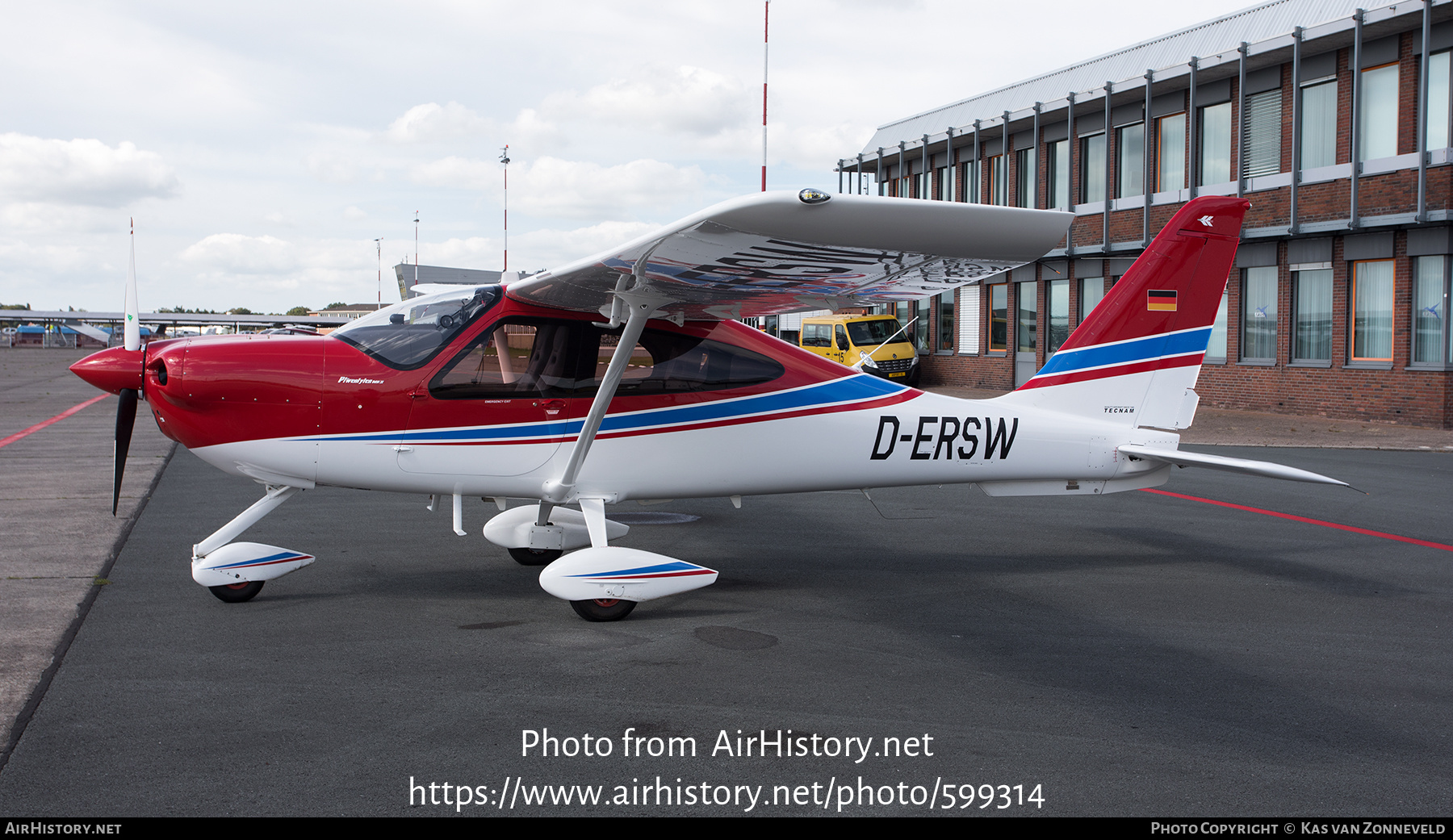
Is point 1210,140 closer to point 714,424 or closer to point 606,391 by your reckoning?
point 714,424

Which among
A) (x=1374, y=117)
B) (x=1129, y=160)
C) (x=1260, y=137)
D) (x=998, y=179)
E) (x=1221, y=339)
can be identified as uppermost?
(x=998, y=179)

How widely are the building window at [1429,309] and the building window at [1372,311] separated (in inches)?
20.0

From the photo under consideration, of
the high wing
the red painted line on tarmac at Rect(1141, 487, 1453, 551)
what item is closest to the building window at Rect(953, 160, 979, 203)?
the red painted line on tarmac at Rect(1141, 487, 1453, 551)

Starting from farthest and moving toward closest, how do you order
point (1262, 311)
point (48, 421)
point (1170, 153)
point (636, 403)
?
point (1170, 153)
point (1262, 311)
point (48, 421)
point (636, 403)

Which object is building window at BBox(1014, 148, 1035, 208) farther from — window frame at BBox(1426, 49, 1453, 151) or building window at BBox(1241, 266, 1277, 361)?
window frame at BBox(1426, 49, 1453, 151)

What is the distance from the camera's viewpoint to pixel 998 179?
97.2 ft

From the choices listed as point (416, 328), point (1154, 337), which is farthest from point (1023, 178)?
point (416, 328)

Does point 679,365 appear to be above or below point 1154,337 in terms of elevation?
below

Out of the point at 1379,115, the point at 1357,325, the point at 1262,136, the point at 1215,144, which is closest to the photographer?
the point at 1379,115

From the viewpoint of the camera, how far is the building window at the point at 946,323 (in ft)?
104

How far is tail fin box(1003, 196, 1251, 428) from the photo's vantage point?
23.0 ft

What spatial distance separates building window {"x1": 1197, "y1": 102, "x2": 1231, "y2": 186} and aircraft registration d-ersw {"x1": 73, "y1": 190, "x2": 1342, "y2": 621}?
17301 mm

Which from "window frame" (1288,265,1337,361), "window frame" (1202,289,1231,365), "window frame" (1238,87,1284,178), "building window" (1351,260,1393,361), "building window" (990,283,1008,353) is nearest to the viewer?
"building window" (1351,260,1393,361)

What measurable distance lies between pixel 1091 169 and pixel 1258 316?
6.48 meters
